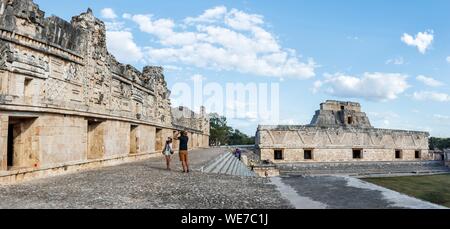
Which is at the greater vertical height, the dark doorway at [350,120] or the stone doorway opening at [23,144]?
the dark doorway at [350,120]

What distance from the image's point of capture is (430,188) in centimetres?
1939

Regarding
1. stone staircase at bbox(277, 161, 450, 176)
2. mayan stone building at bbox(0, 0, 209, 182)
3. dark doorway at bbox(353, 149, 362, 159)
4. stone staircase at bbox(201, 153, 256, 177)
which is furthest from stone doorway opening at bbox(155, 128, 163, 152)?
dark doorway at bbox(353, 149, 362, 159)

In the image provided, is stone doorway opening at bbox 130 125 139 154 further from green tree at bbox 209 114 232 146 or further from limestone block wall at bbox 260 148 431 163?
green tree at bbox 209 114 232 146

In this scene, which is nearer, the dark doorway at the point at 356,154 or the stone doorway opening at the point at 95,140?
the stone doorway opening at the point at 95,140

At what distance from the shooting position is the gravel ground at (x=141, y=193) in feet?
16.1

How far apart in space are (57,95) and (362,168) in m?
25.9

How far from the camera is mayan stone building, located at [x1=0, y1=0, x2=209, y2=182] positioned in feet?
23.6

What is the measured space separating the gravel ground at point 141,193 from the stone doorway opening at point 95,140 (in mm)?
2864

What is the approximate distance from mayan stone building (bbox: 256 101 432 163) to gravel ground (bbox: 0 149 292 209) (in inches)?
917

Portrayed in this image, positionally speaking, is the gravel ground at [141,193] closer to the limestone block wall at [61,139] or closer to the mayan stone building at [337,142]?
the limestone block wall at [61,139]

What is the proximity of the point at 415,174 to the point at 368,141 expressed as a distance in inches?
249

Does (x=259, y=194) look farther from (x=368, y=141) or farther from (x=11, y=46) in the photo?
(x=368, y=141)

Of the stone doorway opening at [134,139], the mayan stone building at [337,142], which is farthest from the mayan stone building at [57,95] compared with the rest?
the mayan stone building at [337,142]
